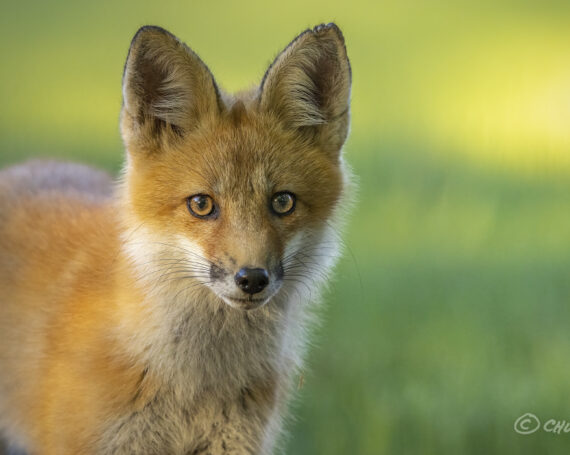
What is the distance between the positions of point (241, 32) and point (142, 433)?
3288 millimetres

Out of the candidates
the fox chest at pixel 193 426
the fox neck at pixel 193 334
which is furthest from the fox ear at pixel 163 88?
the fox chest at pixel 193 426

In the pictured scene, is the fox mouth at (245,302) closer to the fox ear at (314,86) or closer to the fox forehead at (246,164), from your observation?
the fox forehead at (246,164)

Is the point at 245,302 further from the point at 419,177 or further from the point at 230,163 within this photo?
the point at 419,177

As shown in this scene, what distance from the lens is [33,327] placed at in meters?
3.29

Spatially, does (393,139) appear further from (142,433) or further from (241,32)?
(142,433)

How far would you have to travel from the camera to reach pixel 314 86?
306 cm

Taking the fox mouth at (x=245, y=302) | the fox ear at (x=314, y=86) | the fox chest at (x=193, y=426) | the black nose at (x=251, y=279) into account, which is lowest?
the fox chest at (x=193, y=426)

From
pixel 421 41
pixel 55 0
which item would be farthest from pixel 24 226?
pixel 421 41

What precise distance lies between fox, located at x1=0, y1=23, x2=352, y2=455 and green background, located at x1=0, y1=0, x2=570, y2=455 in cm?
124

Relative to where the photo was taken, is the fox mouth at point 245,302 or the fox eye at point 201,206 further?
the fox eye at point 201,206

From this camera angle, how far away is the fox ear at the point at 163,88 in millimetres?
2811

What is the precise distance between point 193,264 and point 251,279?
1.04 feet

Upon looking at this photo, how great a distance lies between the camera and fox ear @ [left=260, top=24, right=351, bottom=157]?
2.89m

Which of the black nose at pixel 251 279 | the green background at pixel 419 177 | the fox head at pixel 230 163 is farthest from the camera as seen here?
the green background at pixel 419 177
